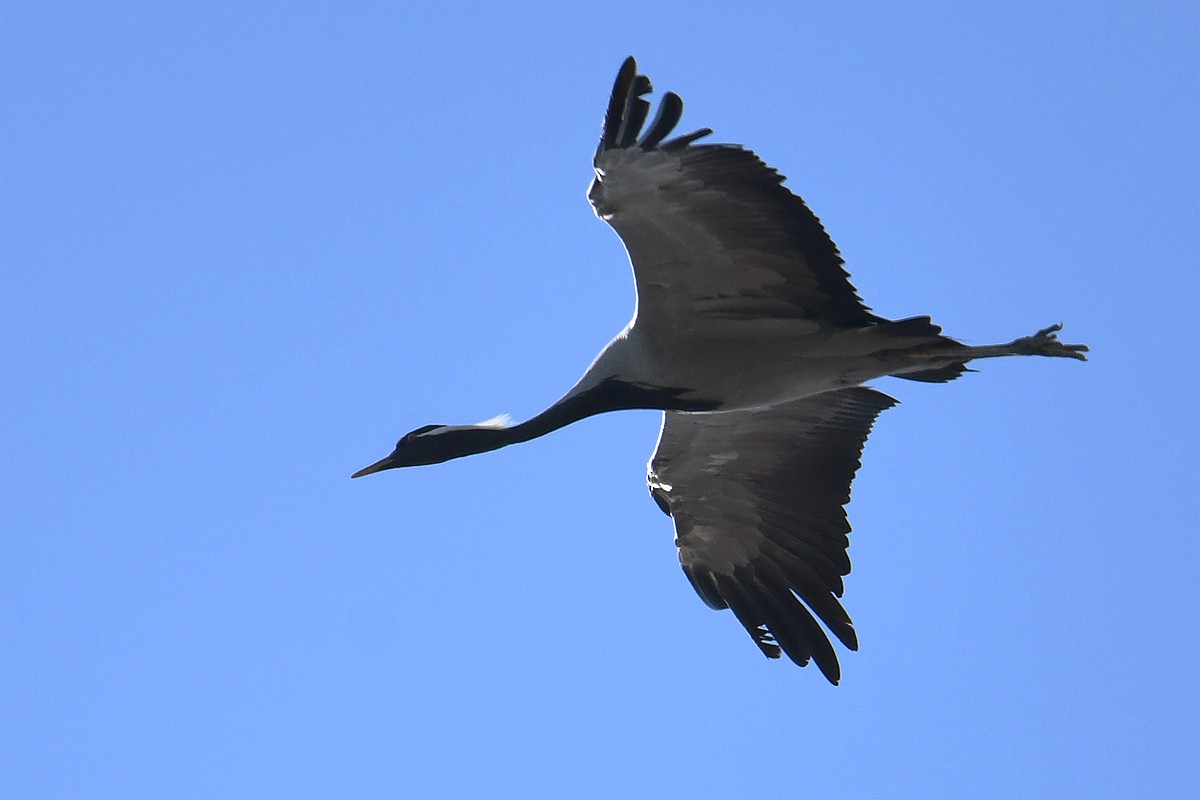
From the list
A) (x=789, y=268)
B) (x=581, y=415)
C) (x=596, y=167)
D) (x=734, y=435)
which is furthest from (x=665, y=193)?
(x=734, y=435)

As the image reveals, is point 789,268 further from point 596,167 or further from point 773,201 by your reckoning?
point 596,167

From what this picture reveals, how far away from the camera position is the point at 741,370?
402 inches

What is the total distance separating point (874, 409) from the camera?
11414mm

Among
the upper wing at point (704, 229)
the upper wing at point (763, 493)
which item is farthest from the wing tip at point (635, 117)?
the upper wing at point (763, 493)

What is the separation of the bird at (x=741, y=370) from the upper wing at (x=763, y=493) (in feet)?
0.04

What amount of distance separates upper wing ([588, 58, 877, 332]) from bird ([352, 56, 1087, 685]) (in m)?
0.01

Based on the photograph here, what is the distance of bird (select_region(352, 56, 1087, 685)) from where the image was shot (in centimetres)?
903

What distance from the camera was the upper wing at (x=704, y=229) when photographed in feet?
28.6

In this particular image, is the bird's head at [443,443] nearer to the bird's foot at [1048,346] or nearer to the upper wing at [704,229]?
the upper wing at [704,229]

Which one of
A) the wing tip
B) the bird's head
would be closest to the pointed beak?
the bird's head

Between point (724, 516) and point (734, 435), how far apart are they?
0.64 meters

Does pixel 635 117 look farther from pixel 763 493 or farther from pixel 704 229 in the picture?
pixel 763 493

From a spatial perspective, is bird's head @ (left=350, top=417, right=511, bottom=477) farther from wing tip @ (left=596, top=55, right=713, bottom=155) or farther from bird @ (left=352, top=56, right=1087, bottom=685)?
wing tip @ (left=596, top=55, right=713, bottom=155)

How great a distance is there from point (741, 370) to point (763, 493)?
160cm
